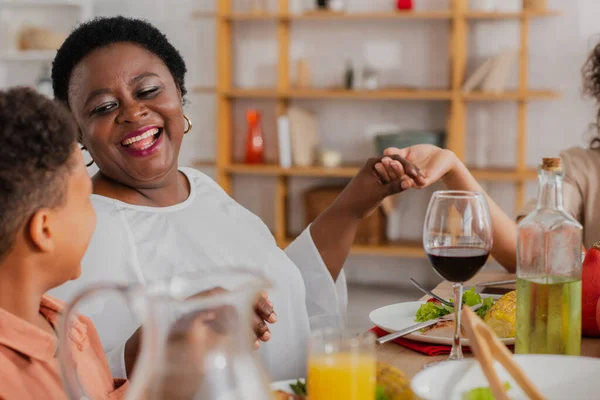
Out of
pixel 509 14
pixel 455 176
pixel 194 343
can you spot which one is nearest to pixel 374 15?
pixel 509 14

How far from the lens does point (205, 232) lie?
5.34ft

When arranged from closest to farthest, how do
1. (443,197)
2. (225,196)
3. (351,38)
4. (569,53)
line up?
(443,197), (225,196), (569,53), (351,38)

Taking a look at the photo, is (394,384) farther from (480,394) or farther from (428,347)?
(428,347)

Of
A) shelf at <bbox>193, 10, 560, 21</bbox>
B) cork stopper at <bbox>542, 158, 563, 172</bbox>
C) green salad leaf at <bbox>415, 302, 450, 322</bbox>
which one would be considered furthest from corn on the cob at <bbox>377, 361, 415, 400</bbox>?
shelf at <bbox>193, 10, 560, 21</bbox>

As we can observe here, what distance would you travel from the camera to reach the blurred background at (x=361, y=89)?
3953 mm

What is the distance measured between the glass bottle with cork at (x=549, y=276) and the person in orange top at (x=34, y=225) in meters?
0.55

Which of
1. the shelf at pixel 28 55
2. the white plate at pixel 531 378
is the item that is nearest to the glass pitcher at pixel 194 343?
the white plate at pixel 531 378

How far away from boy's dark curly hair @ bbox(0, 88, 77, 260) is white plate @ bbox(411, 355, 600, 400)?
1.50 ft

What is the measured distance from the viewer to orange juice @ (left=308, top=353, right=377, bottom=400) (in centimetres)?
69

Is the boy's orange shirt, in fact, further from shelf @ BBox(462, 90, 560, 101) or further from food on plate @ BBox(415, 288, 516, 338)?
shelf @ BBox(462, 90, 560, 101)

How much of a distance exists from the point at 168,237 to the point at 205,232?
0.34 ft

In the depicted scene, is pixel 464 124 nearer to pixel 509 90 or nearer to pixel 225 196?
pixel 509 90

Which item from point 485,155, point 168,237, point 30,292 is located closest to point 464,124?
point 485,155

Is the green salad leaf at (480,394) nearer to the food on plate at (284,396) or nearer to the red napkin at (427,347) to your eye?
the food on plate at (284,396)
